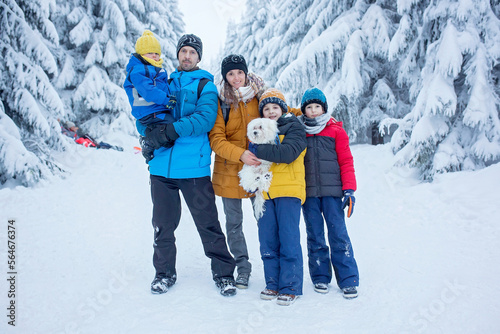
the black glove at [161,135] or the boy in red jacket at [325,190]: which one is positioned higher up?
the black glove at [161,135]

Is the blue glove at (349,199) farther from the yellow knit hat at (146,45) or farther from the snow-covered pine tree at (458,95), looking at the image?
the snow-covered pine tree at (458,95)

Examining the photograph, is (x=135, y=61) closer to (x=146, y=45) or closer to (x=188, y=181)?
(x=146, y=45)

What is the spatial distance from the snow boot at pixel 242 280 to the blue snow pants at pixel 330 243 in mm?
700

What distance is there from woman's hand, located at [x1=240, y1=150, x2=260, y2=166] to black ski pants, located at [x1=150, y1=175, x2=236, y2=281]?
0.50m

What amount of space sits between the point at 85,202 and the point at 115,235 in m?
1.66

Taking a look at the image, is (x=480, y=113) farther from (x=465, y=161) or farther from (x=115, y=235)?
(x=115, y=235)

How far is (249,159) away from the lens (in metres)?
3.23

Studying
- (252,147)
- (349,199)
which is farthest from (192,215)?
(349,199)

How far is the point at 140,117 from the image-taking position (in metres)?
3.37

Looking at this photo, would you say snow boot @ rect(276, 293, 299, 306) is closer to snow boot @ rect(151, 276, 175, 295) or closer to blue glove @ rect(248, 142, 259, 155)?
snow boot @ rect(151, 276, 175, 295)

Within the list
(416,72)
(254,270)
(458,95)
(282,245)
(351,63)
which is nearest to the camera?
(282,245)

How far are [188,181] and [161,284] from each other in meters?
1.06

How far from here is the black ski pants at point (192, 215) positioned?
3.36 metres

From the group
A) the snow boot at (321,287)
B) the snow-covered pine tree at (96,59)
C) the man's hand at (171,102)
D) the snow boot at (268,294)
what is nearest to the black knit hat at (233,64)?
the man's hand at (171,102)
